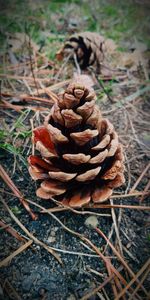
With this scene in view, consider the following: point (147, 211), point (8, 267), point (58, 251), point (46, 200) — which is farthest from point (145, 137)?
point (8, 267)

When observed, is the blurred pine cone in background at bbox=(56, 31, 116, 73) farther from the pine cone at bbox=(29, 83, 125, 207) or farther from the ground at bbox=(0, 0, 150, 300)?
the pine cone at bbox=(29, 83, 125, 207)

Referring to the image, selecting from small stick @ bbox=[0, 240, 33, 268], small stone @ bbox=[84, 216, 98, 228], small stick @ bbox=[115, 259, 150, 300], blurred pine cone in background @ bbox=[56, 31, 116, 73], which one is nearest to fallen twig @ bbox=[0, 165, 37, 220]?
small stick @ bbox=[0, 240, 33, 268]

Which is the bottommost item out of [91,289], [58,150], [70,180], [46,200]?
[91,289]

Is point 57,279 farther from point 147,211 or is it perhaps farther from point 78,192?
point 147,211

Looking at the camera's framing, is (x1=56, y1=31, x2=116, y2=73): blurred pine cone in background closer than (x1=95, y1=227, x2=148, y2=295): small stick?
No

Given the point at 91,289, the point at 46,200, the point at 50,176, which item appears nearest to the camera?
the point at 91,289

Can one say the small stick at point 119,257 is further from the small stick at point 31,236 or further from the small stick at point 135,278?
the small stick at point 31,236

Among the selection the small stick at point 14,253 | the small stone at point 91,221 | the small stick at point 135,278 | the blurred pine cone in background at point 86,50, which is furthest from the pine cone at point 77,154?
the blurred pine cone in background at point 86,50
